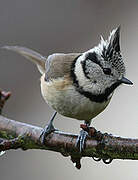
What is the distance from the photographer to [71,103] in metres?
2.54

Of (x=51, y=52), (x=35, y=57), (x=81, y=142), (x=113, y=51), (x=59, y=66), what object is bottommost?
(x=81, y=142)

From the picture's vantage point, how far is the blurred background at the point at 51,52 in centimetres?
418

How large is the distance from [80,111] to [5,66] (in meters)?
1.94

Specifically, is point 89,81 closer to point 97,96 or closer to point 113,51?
point 97,96

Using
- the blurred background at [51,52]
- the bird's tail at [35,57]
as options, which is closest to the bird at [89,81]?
the bird's tail at [35,57]

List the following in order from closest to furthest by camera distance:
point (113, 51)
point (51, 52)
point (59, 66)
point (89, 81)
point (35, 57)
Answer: point (113, 51), point (89, 81), point (59, 66), point (35, 57), point (51, 52)

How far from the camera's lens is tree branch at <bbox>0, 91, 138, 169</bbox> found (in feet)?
6.48

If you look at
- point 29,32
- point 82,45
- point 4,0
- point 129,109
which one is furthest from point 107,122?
point 4,0

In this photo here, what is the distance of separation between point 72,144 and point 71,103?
1.32ft

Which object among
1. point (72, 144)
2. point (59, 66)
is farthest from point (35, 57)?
point (72, 144)

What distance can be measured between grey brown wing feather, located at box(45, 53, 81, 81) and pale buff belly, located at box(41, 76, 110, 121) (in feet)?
0.23

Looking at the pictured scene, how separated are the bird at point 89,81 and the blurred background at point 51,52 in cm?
148

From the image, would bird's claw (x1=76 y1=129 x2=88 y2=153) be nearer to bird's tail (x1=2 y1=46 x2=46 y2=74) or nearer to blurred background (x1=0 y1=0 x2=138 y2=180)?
bird's tail (x1=2 y1=46 x2=46 y2=74)

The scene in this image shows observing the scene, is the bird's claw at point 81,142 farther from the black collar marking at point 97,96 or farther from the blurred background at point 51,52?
the blurred background at point 51,52
